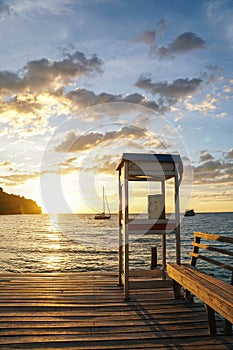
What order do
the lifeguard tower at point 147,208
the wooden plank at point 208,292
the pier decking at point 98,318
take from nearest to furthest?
1. the wooden plank at point 208,292
2. the pier decking at point 98,318
3. the lifeguard tower at point 147,208

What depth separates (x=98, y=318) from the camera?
17.9 ft

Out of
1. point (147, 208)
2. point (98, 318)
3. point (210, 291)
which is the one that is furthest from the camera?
point (147, 208)

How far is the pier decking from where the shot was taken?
4.54m

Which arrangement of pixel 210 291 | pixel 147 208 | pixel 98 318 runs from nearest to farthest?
pixel 210 291
pixel 98 318
pixel 147 208

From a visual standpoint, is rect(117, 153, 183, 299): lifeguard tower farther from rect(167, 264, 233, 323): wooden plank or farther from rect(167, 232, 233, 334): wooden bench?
rect(167, 264, 233, 323): wooden plank

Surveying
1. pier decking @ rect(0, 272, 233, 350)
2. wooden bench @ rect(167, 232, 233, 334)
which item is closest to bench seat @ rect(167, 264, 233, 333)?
wooden bench @ rect(167, 232, 233, 334)

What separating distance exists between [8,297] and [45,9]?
29.5 feet

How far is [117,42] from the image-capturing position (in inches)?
464

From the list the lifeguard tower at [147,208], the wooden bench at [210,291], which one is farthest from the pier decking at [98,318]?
the lifeguard tower at [147,208]

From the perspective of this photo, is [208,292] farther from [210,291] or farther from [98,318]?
[98,318]

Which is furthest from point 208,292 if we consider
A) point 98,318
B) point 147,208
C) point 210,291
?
point 147,208

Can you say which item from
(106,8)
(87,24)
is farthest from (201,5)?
(87,24)

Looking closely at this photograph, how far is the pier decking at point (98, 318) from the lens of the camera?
4539 millimetres

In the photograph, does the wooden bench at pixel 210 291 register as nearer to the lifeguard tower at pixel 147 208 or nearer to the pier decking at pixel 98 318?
the pier decking at pixel 98 318
